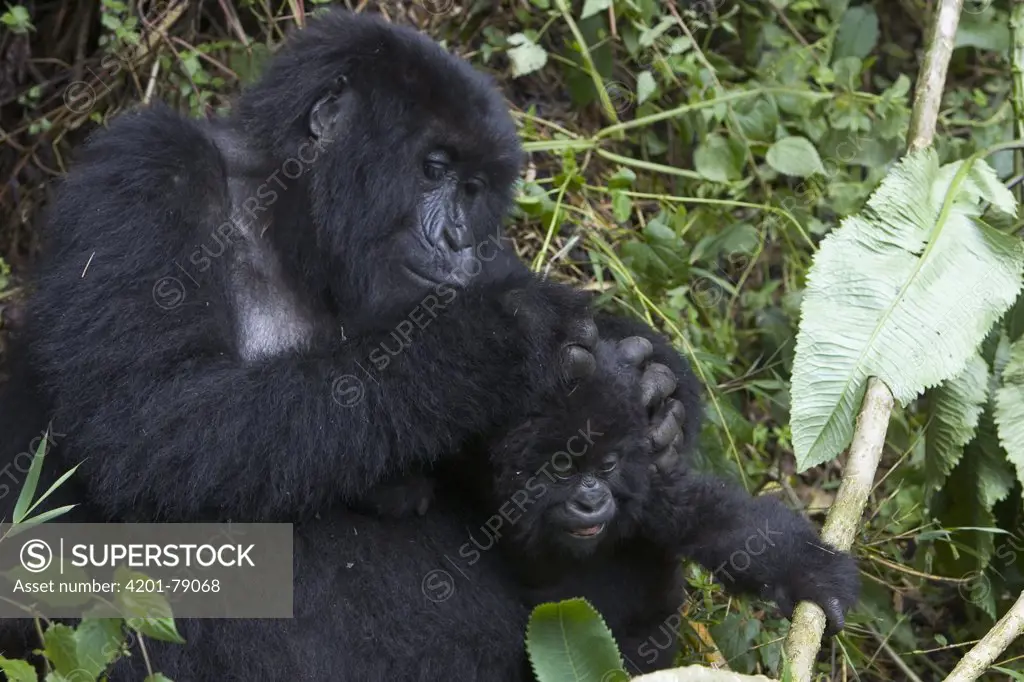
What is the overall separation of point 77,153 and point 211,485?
3.61 feet

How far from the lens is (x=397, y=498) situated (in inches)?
122

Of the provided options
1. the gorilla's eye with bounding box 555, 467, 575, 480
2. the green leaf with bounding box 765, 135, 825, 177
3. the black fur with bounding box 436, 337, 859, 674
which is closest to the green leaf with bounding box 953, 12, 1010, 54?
the green leaf with bounding box 765, 135, 825, 177

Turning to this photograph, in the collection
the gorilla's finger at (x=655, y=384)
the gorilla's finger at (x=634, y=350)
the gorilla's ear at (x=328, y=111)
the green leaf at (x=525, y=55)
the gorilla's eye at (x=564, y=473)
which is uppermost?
the gorilla's ear at (x=328, y=111)

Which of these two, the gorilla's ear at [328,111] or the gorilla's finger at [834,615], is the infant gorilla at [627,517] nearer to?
the gorilla's finger at [834,615]

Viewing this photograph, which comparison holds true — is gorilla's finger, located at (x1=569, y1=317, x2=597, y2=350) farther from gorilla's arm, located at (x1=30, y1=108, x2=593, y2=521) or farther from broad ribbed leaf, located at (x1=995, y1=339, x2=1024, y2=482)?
broad ribbed leaf, located at (x1=995, y1=339, x2=1024, y2=482)

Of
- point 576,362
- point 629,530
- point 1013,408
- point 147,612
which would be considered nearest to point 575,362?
Result: point 576,362

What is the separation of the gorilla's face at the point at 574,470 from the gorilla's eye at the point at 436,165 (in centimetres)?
80

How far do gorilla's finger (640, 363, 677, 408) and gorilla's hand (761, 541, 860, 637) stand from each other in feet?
1.72

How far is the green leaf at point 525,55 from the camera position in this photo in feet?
15.7

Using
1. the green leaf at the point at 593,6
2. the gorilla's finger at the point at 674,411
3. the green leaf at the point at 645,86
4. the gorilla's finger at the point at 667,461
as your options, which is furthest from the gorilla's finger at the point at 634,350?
the green leaf at the point at 593,6

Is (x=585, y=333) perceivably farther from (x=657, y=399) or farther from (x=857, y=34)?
(x=857, y=34)

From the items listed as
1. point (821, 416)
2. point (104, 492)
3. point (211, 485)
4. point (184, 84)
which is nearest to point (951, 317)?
point (821, 416)

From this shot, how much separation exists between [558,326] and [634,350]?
29cm

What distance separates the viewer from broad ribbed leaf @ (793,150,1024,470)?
326 cm
